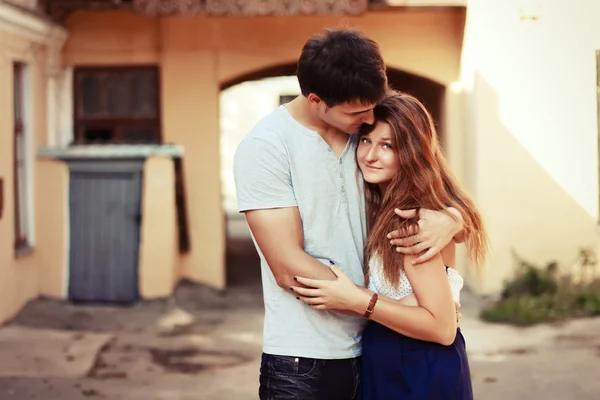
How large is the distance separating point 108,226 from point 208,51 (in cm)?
240

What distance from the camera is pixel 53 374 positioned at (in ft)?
22.1

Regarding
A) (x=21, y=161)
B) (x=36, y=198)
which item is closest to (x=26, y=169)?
(x=21, y=161)

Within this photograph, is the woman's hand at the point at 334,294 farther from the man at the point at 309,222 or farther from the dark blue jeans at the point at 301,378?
the dark blue jeans at the point at 301,378

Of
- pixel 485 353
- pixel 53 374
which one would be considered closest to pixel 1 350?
pixel 53 374

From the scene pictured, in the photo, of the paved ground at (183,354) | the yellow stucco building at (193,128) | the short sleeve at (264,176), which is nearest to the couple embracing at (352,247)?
the short sleeve at (264,176)

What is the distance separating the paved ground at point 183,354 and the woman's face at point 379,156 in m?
4.00

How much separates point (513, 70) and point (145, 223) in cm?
421

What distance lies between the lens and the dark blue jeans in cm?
242

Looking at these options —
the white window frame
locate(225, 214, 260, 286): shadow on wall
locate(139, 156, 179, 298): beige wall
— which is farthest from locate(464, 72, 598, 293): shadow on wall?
the white window frame

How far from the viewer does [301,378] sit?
242cm

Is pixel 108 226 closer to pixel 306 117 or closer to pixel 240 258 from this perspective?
pixel 240 258

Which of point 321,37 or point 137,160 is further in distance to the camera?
point 137,160

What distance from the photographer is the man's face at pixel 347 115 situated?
232 cm

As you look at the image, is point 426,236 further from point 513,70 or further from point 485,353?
point 513,70
